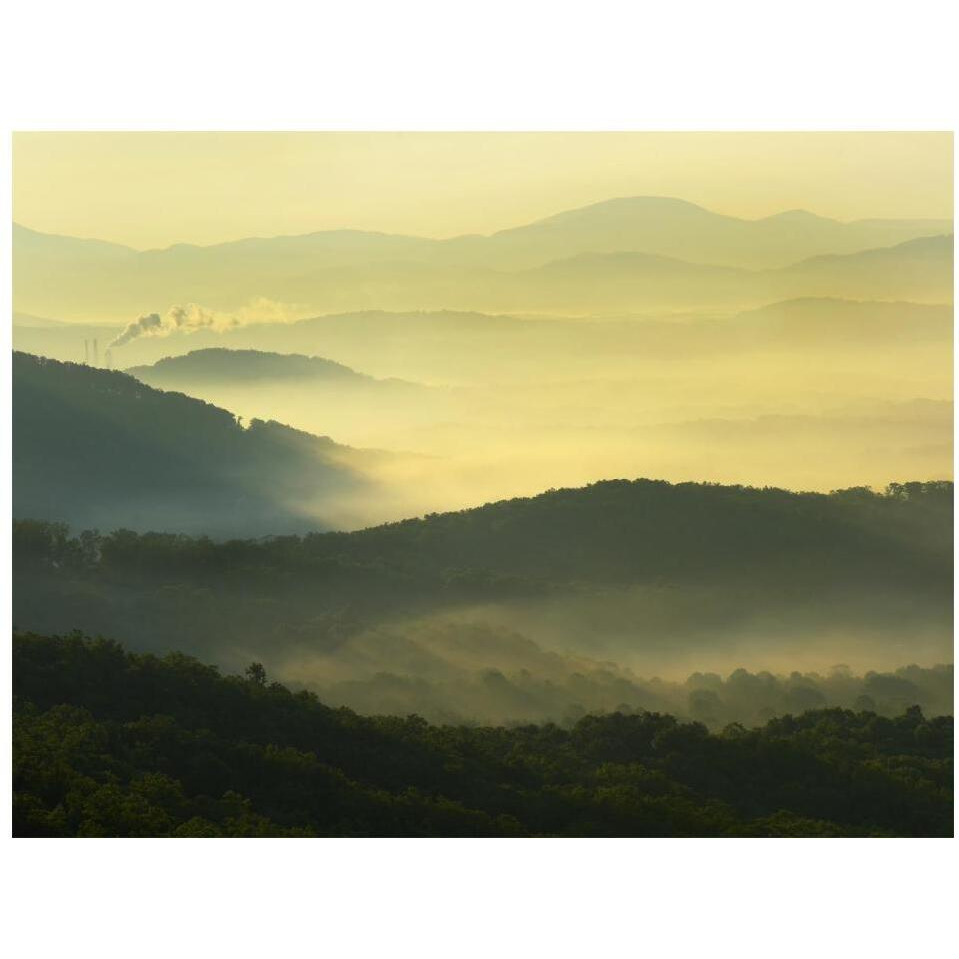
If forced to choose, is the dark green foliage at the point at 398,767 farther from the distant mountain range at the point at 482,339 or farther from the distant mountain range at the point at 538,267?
the distant mountain range at the point at 538,267

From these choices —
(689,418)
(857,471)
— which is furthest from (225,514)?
(857,471)

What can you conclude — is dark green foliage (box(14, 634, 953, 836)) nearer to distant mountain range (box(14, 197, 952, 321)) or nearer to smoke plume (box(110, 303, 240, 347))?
smoke plume (box(110, 303, 240, 347))

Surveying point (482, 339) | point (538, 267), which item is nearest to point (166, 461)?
point (482, 339)

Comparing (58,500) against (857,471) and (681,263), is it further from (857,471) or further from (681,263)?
(857,471)

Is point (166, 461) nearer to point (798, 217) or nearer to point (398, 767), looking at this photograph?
point (398, 767)

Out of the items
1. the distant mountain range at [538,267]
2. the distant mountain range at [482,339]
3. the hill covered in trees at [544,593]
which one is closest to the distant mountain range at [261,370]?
the distant mountain range at [482,339]

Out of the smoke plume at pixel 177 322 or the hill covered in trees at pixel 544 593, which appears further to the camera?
the smoke plume at pixel 177 322
